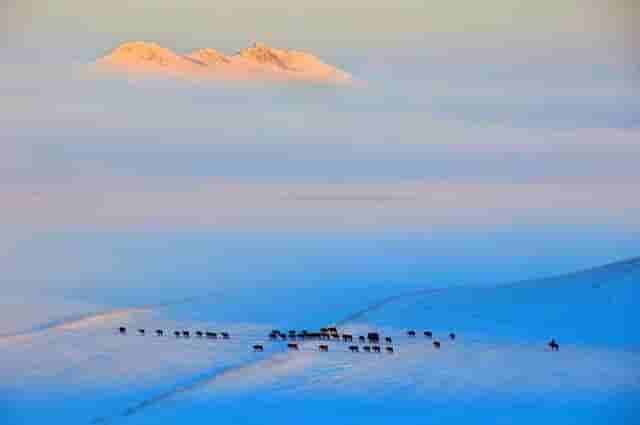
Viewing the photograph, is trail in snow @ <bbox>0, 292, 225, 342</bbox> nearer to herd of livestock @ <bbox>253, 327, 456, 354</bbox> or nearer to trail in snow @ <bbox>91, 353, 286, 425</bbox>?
herd of livestock @ <bbox>253, 327, 456, 354</bbox>

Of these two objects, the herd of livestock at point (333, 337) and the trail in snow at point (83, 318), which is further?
the trail in snow at point (83, 318)

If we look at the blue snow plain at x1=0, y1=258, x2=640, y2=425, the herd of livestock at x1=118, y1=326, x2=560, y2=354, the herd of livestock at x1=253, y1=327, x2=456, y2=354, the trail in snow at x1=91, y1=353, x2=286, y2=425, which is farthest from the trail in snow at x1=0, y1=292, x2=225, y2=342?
the trail in snow at x1=91, y1=353, x2=286, y2=425

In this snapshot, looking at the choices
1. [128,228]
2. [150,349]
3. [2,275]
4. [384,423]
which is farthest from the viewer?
[128,228]

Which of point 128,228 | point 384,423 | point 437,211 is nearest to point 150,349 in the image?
point 384,423

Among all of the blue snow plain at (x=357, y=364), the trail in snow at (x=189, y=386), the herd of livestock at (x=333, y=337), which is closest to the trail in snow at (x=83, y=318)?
the blue snow plain at (x=357, y=364)

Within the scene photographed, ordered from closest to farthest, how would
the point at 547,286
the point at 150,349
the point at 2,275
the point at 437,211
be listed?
the point at 150,349
the point at 547,286
the point at 2,275
the point at 437,211

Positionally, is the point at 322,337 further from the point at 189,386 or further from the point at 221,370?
the point at 189,386

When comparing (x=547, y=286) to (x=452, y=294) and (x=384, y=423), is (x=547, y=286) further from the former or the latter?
(x=384, y=423)

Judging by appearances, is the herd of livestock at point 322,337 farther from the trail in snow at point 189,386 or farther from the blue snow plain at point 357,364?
the trail in snow at point 189,386

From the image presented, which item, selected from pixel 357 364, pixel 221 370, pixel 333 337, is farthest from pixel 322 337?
pixel 221 370
